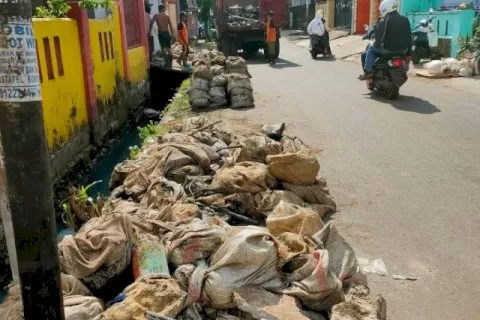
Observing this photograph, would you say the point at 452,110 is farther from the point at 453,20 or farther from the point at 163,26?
the point at 163,26

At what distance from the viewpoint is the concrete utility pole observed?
2.12m

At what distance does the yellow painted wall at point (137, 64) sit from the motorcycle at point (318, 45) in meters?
6.77

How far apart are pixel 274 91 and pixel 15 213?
10716 millimetres

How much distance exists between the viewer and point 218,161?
20.6ft

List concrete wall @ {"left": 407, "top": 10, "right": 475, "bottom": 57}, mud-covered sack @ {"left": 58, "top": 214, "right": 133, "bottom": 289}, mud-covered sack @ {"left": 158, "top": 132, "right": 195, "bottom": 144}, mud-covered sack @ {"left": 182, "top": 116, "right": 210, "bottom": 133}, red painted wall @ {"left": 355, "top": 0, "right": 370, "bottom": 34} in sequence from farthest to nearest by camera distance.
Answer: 1. red painted wall @ {"left": 355, "top": 0, "right": 370, "bottom": 34}
2. concrete wall @ {"left": 407, "top": 10, "right": 475, "bottom": 57}
3. mud-covered sack @ {"left": 182, "top": 116, "right": 210, "bottom": 133}
4. mud-covered sack @ {"left": 158, "top": 132, "right": 195, "bottom": 144}
5. mud-covered sack @ {"left": 58, "top": 214, "right": 133, "bottom": 289}

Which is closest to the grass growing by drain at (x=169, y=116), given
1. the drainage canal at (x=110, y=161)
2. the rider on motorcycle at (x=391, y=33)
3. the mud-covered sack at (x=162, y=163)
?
the drainage canal at (x=110, y=161)

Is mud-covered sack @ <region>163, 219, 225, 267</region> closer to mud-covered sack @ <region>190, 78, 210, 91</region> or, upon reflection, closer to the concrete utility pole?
the concrete utility pole

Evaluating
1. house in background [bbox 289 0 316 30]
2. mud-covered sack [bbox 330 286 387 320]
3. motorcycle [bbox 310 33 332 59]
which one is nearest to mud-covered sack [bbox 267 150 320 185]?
mud-covered sack [bbox 330 286 387 320]

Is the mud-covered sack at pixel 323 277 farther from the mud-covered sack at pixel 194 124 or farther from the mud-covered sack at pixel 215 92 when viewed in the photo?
the mud-covered sack at pixel 215 92

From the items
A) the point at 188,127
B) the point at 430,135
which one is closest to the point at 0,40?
the point at 188,127

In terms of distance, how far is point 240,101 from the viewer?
10.7 m

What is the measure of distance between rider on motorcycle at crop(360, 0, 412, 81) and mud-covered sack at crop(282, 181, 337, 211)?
19.6 ft

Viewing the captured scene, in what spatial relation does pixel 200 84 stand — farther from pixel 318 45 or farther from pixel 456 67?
pixel 318 45

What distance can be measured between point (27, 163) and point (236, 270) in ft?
4.90
